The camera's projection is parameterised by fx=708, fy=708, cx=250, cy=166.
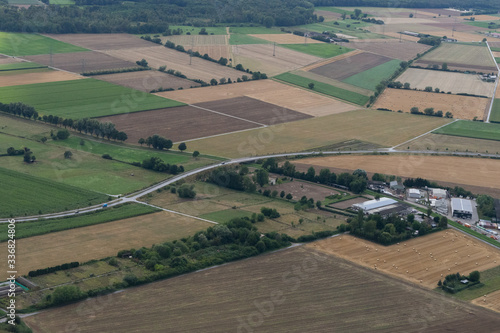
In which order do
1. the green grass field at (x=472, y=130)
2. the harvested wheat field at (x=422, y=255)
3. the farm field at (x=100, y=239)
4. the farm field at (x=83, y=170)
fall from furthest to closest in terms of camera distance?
the green grass field at (x=472, y=130) → the farm field at (x=83, y=170) → the harvested wheat field at (x=422, y=255) → the farm field at (x=100, y=239)

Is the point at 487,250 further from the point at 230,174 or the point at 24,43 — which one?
the point at 24,43

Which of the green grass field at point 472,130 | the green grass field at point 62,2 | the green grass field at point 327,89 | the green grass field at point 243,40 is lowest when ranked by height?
the green grass field at point 472,130

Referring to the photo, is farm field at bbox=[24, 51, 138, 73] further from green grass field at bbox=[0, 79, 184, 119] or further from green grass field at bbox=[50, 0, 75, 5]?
green grass field at bbox=[50, 0, 75, 5]

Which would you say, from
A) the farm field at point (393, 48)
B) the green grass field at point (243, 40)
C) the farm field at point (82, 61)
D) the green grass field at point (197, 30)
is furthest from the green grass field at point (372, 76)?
the farm field at point (82, 61)

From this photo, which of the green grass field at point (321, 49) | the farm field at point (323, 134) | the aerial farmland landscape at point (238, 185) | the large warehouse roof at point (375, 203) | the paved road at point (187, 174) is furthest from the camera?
the green grass field at point (321, 49)

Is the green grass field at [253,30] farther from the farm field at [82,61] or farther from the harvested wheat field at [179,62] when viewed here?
the farm field at [82,61]

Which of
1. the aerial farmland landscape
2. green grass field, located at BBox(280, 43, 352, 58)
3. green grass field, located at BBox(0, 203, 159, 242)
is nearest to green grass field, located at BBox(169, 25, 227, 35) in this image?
the aerial farmland landscape

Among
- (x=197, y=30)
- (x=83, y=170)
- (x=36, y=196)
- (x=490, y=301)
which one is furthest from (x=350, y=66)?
(x=490, y=301)
